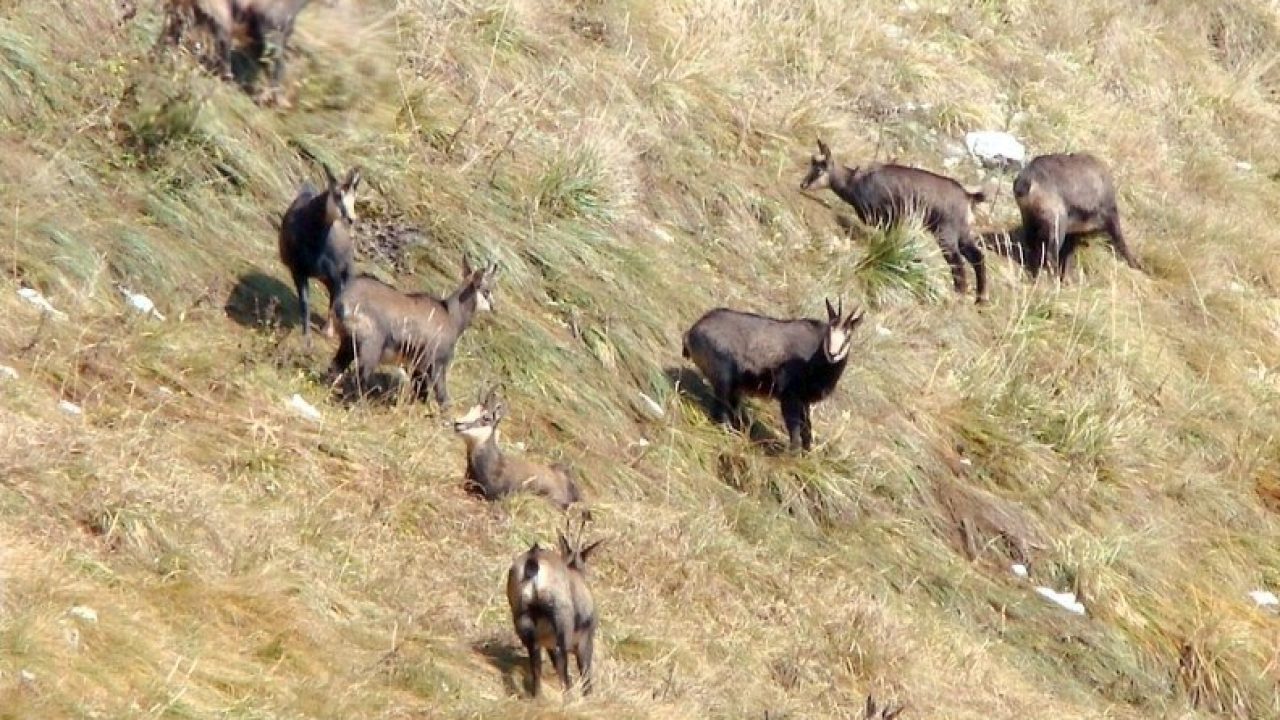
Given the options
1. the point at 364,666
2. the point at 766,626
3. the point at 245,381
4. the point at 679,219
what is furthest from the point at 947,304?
the point at 364,666

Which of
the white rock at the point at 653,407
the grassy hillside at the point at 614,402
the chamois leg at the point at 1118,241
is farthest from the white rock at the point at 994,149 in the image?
the white rock at the point at 653,407

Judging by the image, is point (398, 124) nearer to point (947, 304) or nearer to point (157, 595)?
point (947, 304)

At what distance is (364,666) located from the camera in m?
7.50

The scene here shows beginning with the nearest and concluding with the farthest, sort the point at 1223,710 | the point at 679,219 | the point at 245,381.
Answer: the point at 245,381 → the point at 1223,710 → the point at 679,219

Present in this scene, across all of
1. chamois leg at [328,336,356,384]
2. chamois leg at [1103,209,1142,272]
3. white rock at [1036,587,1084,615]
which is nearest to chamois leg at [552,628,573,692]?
chamois leg at [328,336,356,384]

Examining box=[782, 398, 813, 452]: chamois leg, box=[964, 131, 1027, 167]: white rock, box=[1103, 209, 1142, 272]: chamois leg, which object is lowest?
box=[1103, 209, 1142, 272]: chamois leg

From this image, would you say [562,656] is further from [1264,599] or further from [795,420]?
[1264,599]

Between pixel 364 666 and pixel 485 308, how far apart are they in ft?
10.2

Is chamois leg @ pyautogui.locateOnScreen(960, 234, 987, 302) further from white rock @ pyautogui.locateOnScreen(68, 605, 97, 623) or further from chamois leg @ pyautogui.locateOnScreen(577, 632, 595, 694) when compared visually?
white rock @ pyautogui.locateOnScreen(68, 605, 97, 623)

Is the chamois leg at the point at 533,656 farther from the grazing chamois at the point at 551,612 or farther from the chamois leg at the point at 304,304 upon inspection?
the chamois leg at the point at 304,304

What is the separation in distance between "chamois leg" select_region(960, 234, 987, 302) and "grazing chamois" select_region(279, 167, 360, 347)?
4.88 meters

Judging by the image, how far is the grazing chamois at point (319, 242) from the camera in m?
9.88

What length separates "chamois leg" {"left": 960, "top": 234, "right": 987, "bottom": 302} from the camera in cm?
1366

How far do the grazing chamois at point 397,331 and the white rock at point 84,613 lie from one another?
2.87 m
